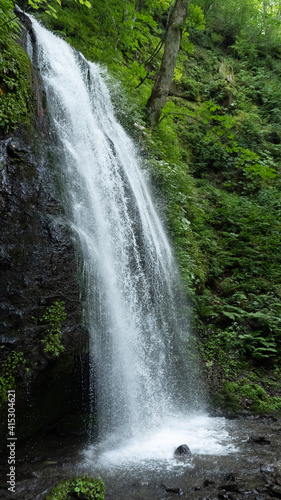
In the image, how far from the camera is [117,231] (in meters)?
5.96

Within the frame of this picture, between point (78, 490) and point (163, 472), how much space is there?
1.11 m

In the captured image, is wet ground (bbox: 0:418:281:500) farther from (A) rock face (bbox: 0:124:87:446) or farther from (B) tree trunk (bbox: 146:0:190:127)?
(B) tree trunk (bbox: 146:0:190:127)

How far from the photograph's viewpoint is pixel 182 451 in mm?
3959

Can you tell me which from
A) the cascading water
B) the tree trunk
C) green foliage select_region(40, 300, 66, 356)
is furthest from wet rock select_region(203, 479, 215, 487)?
the tree trunk

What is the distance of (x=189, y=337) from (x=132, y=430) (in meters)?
2.32

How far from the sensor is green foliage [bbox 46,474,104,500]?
2828 millimetres

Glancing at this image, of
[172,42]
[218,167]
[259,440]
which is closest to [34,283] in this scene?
[259,440]

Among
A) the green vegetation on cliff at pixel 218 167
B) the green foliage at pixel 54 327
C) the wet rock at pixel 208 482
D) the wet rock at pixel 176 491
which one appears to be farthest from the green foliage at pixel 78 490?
the green vegetation on cliff at pixel 218 167

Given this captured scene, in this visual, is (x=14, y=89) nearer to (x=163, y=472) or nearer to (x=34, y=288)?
(x=34, y=288)

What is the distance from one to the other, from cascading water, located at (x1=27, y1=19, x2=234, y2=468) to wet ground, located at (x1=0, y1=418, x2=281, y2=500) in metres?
0.86

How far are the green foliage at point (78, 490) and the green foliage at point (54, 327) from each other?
4.87ft

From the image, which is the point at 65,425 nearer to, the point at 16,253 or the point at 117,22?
the point at 16,253

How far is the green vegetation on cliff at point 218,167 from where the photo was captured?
6551mm

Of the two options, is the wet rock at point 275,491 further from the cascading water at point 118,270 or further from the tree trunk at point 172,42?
the tree trunk at point 172,42
